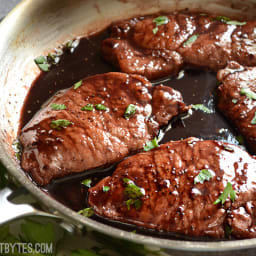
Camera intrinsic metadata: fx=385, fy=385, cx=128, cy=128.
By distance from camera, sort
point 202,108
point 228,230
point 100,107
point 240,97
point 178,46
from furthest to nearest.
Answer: point 178,46
point 202,108
point 240,97
point 100,107
point 228,230

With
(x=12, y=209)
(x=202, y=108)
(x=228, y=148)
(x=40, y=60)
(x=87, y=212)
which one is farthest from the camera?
(x=40, y=60)

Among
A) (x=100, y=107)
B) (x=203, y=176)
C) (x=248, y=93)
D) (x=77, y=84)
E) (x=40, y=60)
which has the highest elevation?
A: (x=40, y=60)

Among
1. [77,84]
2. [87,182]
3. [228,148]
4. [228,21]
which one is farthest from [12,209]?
[228,21]

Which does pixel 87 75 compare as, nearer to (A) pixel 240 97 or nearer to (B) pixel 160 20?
(B) pixel 160 20

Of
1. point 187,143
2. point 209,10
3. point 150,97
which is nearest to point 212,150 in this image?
point 187,143

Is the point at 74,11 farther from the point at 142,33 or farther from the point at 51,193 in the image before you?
the point at 51,193

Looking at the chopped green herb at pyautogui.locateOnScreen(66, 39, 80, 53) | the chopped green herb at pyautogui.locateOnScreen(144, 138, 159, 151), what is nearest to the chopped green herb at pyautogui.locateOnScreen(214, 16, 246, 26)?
the chopped green herb at pyautogui.locateOnScreen(66, 39, 80, 53)
